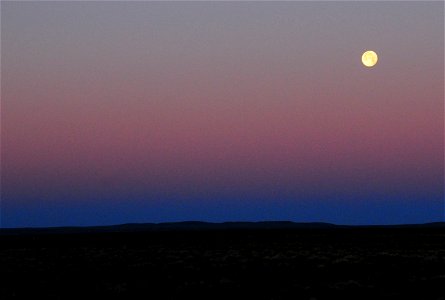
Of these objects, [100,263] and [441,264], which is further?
[100,263]

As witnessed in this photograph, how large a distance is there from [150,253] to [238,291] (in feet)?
87.9

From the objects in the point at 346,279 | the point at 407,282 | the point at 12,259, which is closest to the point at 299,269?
the point at 346,279

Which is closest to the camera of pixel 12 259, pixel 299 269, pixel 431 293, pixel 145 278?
pixel 431 293

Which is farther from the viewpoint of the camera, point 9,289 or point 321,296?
point 9,289

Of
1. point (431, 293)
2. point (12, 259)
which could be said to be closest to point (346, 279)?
point (431, 293)

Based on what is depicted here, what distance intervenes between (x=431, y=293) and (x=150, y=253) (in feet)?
105

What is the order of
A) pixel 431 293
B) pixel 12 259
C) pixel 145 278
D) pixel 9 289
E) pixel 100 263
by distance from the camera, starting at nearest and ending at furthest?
1. pixel 431 293
2. pixel 9 289
3. pixel 145 278
4. pixel 100 263
5. pixel 12 259

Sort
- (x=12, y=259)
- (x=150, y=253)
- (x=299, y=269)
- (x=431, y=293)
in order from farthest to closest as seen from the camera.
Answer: (x=150, y=253) < (x=12, y=259) < (x=299, y=269) < (x=431, y=293)

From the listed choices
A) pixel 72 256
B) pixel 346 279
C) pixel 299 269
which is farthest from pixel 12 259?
pixel 346 279

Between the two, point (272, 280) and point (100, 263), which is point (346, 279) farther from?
point (100, 263)

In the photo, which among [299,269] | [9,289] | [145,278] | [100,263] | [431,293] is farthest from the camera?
[100,263]

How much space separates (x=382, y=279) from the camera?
35.4 metres

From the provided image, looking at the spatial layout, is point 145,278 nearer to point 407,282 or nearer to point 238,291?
point 238,291

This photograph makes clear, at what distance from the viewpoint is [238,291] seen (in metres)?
31.8
